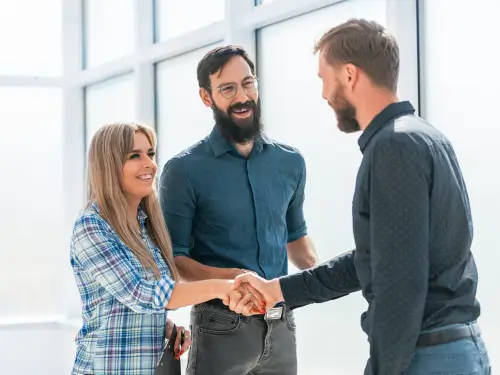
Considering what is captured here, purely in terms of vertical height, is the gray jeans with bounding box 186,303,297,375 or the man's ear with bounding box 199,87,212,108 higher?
the man's ear with bounding box 199,87,212,108

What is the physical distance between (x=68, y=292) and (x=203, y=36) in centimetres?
249

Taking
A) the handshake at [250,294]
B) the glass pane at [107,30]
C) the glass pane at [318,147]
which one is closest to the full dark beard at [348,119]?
the handshake at [250,294]

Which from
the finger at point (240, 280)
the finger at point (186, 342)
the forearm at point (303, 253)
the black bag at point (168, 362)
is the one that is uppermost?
the forearm at point (303, 253)

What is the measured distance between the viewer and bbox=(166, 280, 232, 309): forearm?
227cm

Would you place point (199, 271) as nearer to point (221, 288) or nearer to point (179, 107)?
point (221, 288)

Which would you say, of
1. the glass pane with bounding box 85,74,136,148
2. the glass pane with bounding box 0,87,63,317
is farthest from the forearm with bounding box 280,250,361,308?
the glass pane with bounding box 0,87,63,317

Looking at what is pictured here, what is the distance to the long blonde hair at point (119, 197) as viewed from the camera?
91.1 inches

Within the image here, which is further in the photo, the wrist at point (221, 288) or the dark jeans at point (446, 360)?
the wrist at point (221, 288)

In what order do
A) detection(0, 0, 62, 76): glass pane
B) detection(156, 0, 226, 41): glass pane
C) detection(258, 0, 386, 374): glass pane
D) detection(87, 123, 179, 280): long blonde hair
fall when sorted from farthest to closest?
1. detection(0, 0, 62, 76): glass pane
2. detection(156, 0, 226, 41): glass pane
3. detection(258, 0, 386, 374): glass pane
4. detection(87, 123, 179, 280): long blonde hair

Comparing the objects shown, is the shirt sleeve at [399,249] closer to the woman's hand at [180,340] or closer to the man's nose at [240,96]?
the woman's hand at [180,340]

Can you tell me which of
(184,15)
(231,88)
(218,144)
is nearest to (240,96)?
(231,88)

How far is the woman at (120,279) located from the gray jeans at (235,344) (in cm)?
10

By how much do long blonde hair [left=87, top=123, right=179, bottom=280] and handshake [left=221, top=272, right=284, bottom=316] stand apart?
211mm

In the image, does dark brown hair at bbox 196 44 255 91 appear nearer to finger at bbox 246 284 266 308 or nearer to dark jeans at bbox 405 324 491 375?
finger at bbox 246 284 266 308
